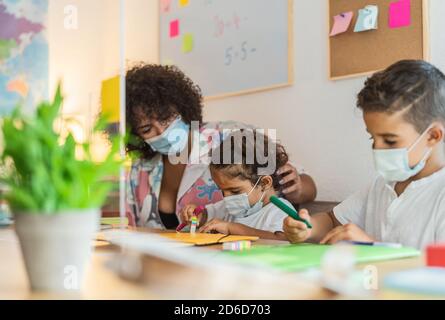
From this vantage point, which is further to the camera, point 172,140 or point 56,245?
point 172,140

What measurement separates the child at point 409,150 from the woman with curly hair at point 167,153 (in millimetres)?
433

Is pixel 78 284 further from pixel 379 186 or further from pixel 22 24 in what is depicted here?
pixel 379 186

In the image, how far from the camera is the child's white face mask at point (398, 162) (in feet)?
3.59

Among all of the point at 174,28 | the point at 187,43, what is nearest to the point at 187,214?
Result: the point at 187,43

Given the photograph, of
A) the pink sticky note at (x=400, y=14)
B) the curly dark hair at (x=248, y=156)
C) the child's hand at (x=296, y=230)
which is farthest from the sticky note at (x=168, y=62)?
the child's hand at (x=296, y=230)

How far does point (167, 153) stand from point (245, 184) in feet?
1.23

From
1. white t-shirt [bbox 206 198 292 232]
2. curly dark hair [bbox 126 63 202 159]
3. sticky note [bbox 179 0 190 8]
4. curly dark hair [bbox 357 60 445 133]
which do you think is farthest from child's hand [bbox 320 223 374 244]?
sticky note [bbox 179 0 190 8]

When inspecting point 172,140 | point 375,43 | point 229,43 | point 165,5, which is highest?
point 165,5

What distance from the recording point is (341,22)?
1.57 m

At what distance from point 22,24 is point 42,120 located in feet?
1.78

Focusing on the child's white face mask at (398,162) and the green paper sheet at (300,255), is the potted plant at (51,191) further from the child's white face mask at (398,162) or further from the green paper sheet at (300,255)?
the child's white face mask at (398,162)

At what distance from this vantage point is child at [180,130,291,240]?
4.70ft

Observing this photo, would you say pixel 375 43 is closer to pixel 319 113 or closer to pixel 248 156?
pixel 319 113

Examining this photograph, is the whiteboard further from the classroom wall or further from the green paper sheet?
the green paper sheet
